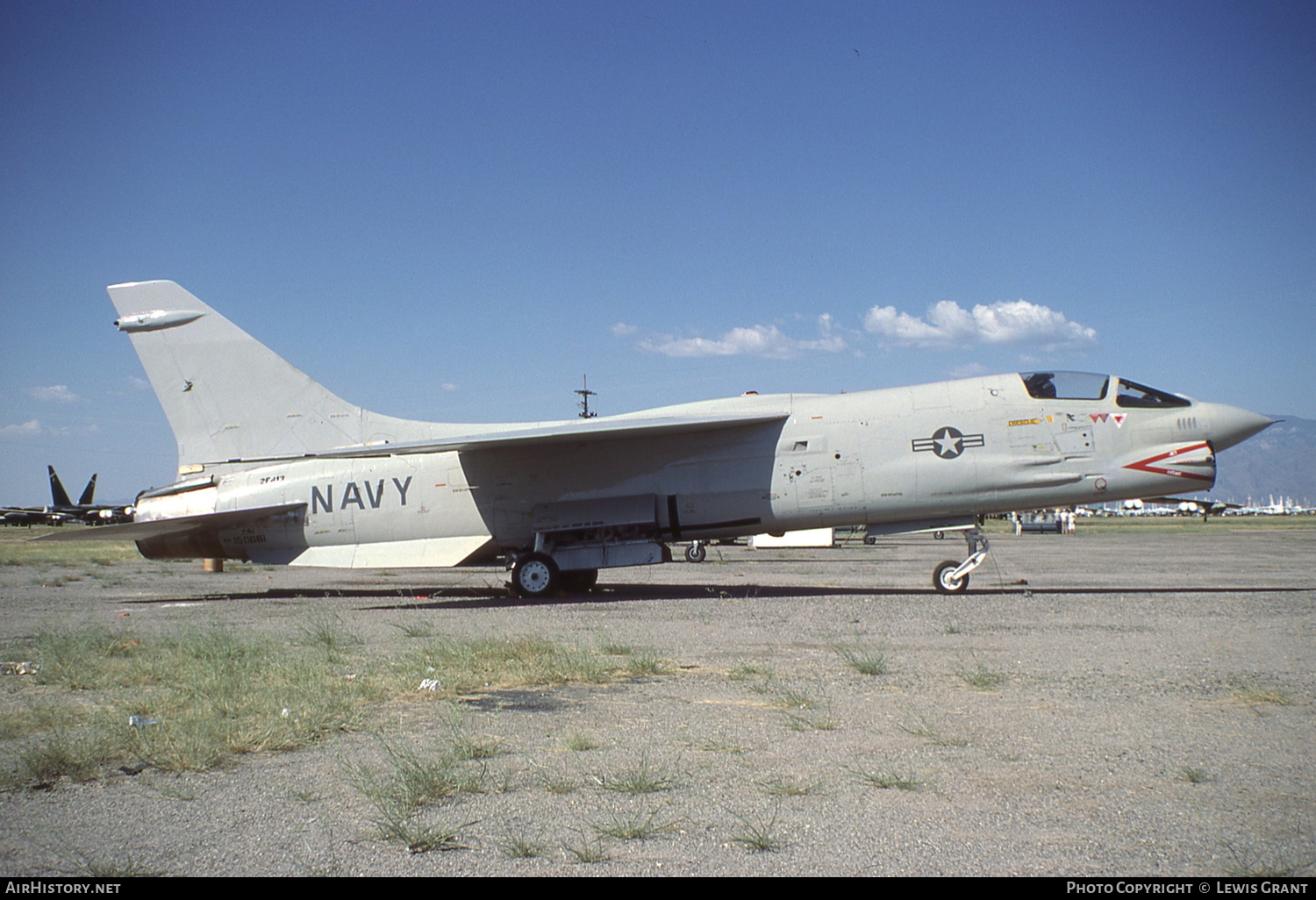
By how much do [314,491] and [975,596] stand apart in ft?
37.6

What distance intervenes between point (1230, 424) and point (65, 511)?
252ft

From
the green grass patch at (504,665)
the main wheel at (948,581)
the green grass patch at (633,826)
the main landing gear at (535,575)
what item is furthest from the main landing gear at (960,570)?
the green grass patch at (633,826)

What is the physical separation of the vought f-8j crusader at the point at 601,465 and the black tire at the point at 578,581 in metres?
0.03

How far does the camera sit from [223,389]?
1636cm

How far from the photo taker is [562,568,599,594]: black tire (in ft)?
52.5

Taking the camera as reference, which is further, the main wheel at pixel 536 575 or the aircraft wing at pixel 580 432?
the main wheel at pixel 536 575

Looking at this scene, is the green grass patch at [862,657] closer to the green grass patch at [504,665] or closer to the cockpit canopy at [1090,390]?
the green grass patch at [504,665]

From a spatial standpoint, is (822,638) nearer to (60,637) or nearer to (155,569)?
(60,637)

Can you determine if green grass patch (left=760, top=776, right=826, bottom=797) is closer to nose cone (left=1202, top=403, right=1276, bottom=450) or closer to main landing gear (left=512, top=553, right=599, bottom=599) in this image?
main landing gear (left=512, top=553, right=599, bottom=599)

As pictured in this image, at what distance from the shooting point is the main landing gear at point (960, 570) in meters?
13.8

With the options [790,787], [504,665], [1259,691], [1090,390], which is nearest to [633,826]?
[790,787]

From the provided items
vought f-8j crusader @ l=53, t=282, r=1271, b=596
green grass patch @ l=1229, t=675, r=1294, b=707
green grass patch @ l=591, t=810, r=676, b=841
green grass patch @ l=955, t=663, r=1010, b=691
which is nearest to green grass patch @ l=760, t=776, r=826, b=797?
green grass patch @ l=591, t=810, r=676, b=841

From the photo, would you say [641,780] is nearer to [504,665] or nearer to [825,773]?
[825,773]

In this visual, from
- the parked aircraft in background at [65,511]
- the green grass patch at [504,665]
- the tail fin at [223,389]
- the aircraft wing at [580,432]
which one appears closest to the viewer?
the green grass patch at [504,665]
